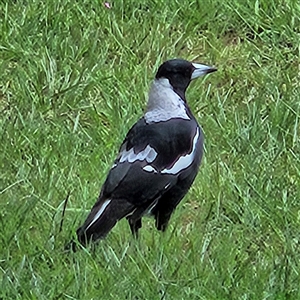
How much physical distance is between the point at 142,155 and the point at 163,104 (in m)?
0.24

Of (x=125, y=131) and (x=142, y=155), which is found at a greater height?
(x=142, y=155)

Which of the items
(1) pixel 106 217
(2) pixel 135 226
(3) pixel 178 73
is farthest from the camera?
(3) pixel 178 73

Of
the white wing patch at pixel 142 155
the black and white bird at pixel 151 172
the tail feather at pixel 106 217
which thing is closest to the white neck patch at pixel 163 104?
the black and white bird at pixel 151 172

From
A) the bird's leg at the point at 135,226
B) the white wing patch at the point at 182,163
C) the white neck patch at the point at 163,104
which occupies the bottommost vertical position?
the bird's leg at the point at 135,226

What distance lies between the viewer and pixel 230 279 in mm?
3135

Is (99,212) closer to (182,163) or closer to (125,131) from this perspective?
(182,163)

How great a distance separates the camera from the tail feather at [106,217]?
3.12 meters

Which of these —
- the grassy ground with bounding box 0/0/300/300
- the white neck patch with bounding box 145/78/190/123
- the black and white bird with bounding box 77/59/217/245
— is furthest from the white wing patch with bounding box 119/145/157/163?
the grassy ground with bounding box 0/0/300/300

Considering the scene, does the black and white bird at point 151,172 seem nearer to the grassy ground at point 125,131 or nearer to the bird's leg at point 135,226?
the bird's leg at point 135,226

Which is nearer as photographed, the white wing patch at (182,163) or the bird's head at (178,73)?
the white wing patch at (182,163)

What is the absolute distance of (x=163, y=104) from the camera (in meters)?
3.33

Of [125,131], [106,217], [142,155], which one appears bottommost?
[125,131]

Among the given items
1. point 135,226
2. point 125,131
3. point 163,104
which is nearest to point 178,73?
point 163,104

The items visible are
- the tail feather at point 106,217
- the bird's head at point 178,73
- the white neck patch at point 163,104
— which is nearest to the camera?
the tail feather at point 106,217
